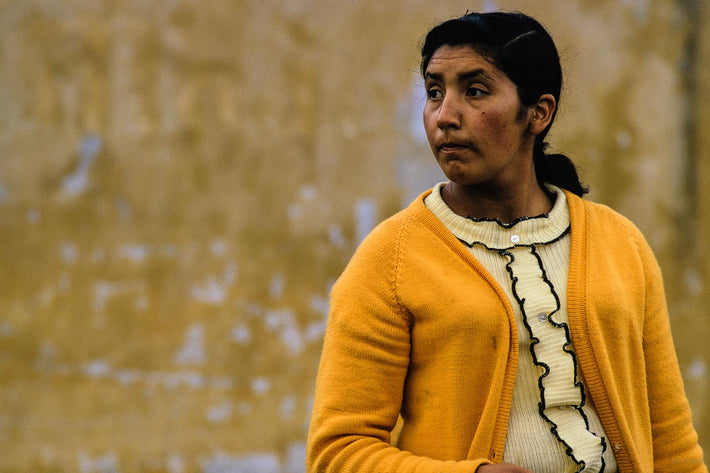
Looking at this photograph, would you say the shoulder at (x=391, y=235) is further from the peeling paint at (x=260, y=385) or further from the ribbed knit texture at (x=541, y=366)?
the peeling paint at (x=260, y=385)

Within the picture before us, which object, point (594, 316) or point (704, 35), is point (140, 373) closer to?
point (594, 316)

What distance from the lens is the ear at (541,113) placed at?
78.8 inches

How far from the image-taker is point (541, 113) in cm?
202

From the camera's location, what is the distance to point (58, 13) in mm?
4617

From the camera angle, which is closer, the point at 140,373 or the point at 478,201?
the point at 478,201

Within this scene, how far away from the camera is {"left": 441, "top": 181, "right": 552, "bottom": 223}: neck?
2.01m

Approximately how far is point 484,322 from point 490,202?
306mm

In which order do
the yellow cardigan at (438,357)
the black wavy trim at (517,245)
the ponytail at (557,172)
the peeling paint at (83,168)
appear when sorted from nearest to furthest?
Result: the yellow cardigan at (438,357) → the black wavy trim at (517,245) → the ponytail at (557,172) → the peeling paint at (83,168)

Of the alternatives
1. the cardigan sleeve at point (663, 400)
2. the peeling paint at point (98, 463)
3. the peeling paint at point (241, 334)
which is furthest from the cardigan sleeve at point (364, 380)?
the peeling paint at point (98, 463)

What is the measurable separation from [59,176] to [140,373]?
1.07 m

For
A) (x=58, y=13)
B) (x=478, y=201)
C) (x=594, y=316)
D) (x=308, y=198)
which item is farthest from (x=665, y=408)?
(x=58, y=13)

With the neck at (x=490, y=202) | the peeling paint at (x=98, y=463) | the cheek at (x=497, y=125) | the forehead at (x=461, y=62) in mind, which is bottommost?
the peeling paint at (x=98, y=463)

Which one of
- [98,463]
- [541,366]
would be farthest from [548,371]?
[98,463]

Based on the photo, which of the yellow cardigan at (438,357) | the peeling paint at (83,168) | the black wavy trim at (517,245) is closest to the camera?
the yellow cardigan at (438,357)
